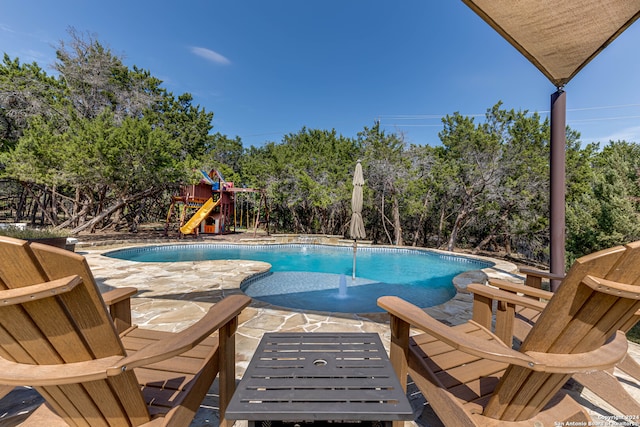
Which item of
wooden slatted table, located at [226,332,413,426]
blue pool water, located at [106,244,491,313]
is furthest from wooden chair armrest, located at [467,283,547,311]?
blue pool water, located at [106,244,491,313]

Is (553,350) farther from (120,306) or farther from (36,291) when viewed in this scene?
(120,306)

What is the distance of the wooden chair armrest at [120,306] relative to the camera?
5.83ft

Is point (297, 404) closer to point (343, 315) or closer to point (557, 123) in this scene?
point (343, 315)

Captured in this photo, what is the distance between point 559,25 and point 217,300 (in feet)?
16.5

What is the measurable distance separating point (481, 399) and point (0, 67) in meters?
20.2

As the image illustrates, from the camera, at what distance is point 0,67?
12.3 meters

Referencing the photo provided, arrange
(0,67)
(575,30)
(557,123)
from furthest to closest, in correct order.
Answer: (0,67) < (557,123) < (575,30)

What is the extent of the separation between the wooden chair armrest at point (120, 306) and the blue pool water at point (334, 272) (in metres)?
3.36

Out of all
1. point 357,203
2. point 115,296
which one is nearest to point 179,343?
point 115,296

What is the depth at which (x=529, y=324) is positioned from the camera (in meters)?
2.10

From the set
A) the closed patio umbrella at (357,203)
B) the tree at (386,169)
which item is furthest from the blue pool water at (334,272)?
the tree at (386,169)

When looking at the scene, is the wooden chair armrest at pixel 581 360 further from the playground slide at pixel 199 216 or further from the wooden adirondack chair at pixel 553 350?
the playground slide at pixel 199 216

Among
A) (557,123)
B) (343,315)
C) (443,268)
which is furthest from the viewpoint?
(443,268)

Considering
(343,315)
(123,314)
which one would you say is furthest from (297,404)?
(343,315)
